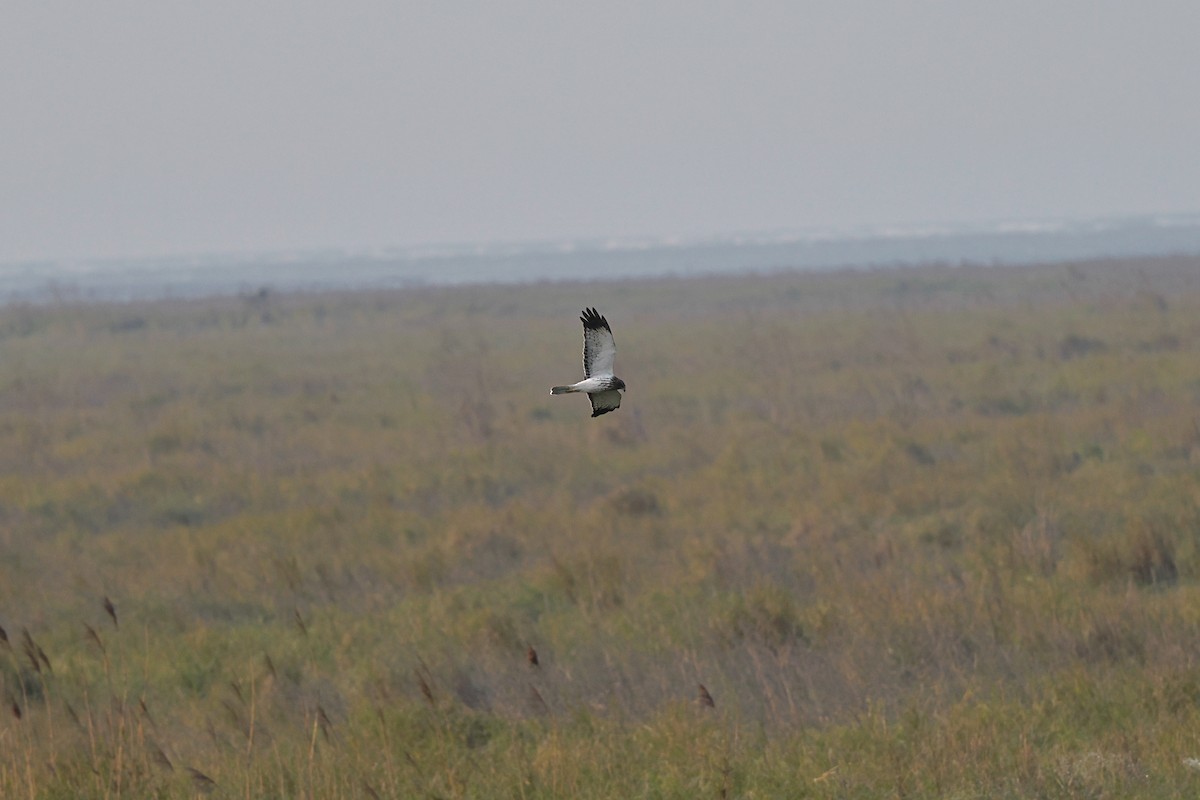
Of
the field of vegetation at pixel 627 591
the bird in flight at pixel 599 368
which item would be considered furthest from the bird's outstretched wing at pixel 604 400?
the field of vegetation at pixel 627 591

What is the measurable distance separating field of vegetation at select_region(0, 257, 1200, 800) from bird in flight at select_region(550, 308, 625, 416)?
8.04 feet

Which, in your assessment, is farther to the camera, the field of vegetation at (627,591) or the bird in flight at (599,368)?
the field of vegetation at (627,591)

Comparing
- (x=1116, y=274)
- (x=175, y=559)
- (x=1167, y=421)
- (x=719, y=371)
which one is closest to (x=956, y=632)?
(x=175, y=559)

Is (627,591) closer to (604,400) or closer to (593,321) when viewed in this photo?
(593,321)

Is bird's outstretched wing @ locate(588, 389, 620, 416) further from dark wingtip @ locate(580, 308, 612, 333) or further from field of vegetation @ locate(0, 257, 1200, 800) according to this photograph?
field of vegetation @ locate(0, 257, 1200, 800)

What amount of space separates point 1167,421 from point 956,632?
922 cm

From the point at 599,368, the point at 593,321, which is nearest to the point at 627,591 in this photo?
the point at 593,321

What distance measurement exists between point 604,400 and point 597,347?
0.23 metres

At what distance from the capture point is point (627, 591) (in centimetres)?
1107

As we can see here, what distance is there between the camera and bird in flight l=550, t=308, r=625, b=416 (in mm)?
3688

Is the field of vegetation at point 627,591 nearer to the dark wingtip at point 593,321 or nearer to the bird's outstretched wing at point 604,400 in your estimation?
the dark wingtip at point 593,321

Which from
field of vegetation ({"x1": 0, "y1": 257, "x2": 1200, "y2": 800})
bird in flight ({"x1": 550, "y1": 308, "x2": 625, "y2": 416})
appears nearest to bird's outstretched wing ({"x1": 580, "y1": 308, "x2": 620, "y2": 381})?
bird in flight ({"x1": 550, "y1": 308, "x2": 625, "y2": 416})

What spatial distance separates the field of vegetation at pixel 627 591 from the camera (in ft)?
22.3

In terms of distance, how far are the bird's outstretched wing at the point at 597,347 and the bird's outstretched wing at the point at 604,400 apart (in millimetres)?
38
